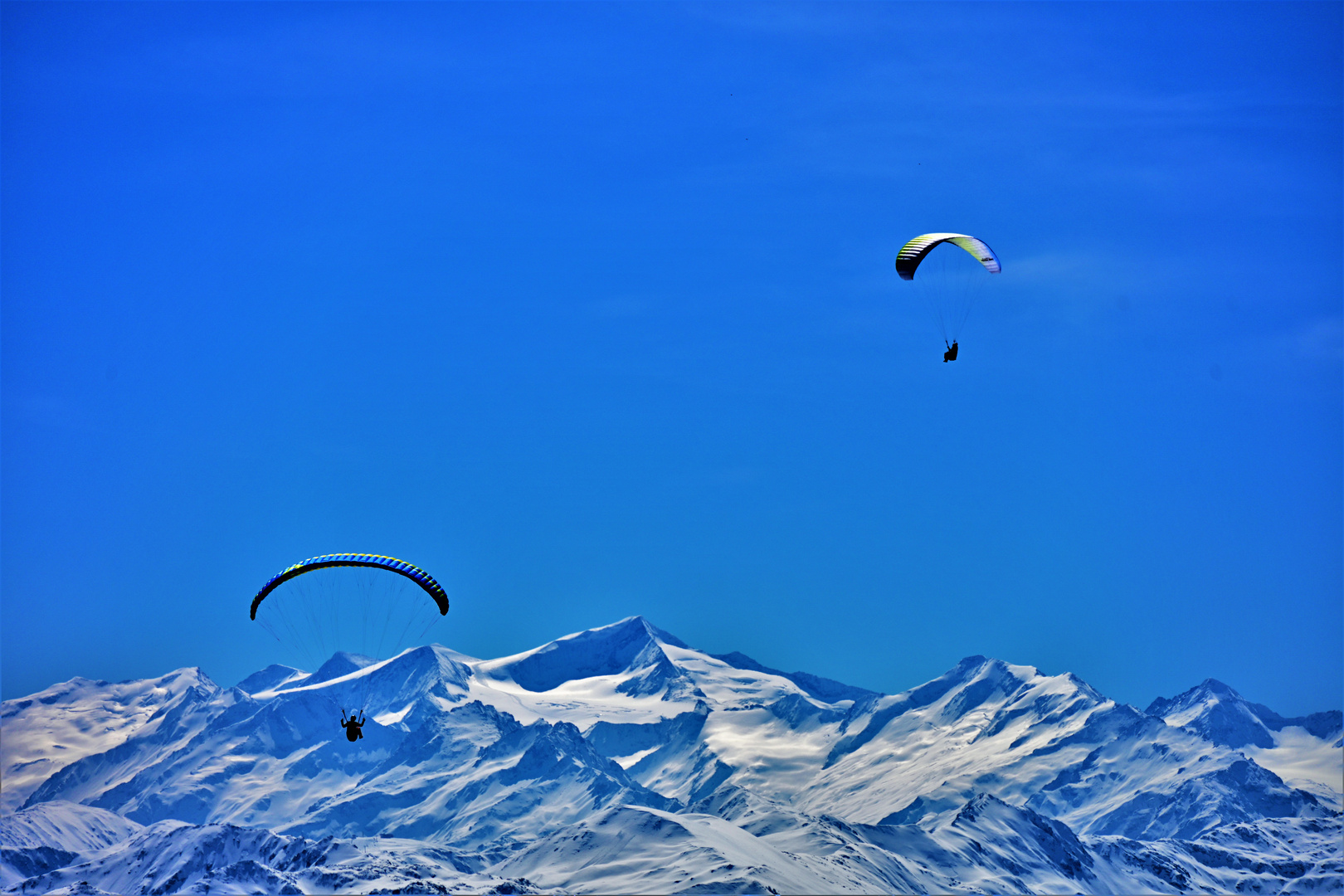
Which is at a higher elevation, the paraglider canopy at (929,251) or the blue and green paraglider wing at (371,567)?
the paraglider canopy at (929,251)

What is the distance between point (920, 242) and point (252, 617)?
2431 inches

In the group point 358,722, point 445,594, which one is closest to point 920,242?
point 445,594

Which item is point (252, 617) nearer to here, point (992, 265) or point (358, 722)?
point (358, 722)

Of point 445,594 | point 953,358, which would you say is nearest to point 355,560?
point 445,594

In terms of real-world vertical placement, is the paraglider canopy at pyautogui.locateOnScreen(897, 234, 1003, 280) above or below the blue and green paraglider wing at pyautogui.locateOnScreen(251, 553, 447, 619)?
above

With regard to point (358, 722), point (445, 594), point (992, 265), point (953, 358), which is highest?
point (992, 265)

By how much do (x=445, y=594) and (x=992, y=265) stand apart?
50.6 m

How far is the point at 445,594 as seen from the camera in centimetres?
10944

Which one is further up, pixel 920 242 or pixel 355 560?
pixel 920 242

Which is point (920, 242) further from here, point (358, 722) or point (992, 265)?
point (358, 722)

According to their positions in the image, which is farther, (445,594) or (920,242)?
(920,242)

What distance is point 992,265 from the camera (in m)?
110

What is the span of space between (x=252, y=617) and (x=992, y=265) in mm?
63704

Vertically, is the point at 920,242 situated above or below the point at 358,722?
above
